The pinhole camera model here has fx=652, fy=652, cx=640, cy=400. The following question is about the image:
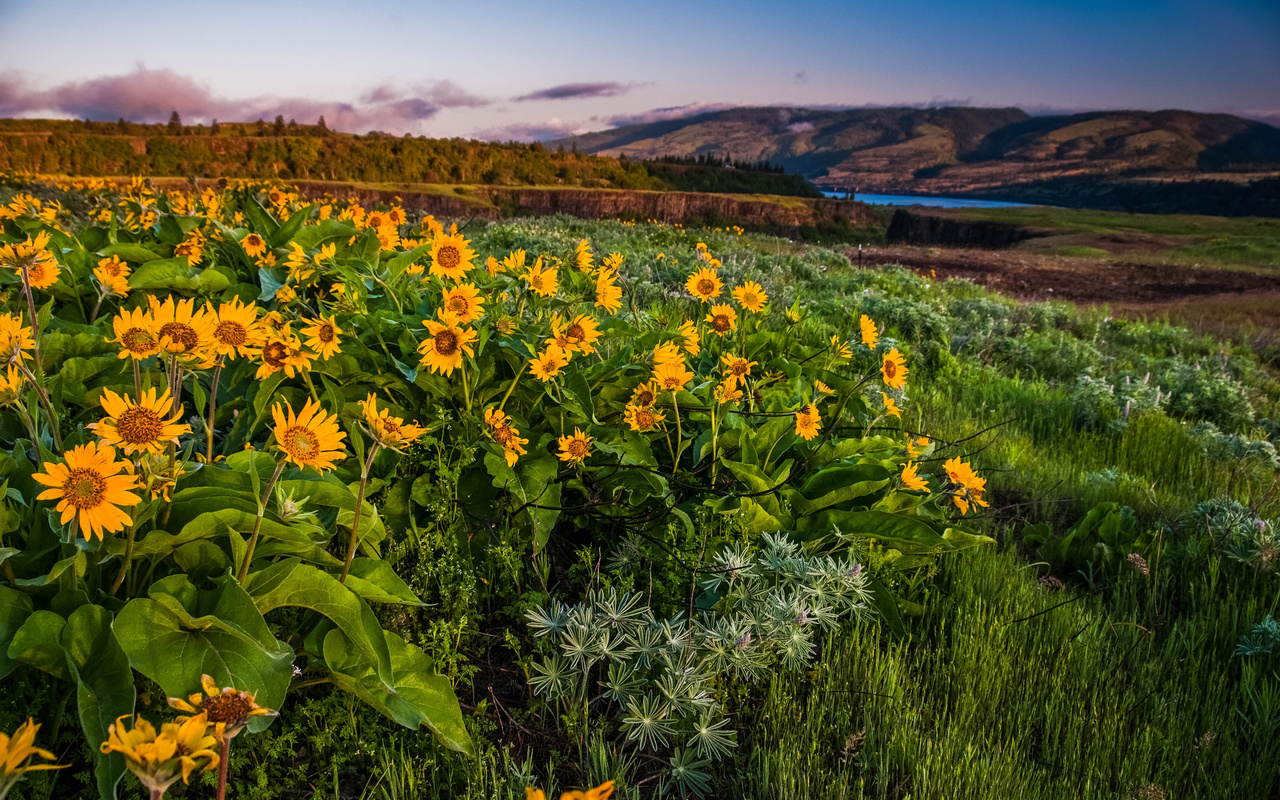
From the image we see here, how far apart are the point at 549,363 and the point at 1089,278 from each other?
16905 millimetres

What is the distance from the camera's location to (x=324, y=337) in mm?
1835

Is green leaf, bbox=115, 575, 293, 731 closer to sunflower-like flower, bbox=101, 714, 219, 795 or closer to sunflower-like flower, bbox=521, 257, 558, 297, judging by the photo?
sunflower-like flower, bbox=101, 714, 219, 795

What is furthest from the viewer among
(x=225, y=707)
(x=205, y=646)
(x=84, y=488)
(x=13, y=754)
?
(x=205, y=646)

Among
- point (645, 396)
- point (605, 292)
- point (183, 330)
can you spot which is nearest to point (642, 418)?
point (645, 396)

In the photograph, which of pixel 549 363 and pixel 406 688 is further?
pixel 549 363

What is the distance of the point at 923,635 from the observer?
188 centimetres

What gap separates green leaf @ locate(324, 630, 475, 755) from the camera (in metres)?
1.27

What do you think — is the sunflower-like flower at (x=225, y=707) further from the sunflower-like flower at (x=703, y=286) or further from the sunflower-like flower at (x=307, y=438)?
the sunflower-like flower at (x=703, y=286)

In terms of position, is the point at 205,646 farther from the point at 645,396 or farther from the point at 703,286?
the point at 703,286

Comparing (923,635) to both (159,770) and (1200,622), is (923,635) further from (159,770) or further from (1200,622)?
(159,770)

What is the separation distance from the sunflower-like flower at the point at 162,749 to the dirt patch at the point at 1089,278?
38.2ft

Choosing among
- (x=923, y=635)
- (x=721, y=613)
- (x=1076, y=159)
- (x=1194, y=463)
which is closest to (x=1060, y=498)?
(x=1194, y=463)

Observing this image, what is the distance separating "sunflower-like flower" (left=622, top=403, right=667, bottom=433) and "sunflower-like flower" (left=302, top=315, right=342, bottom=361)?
86 centimetres

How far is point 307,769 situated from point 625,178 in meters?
61.2
